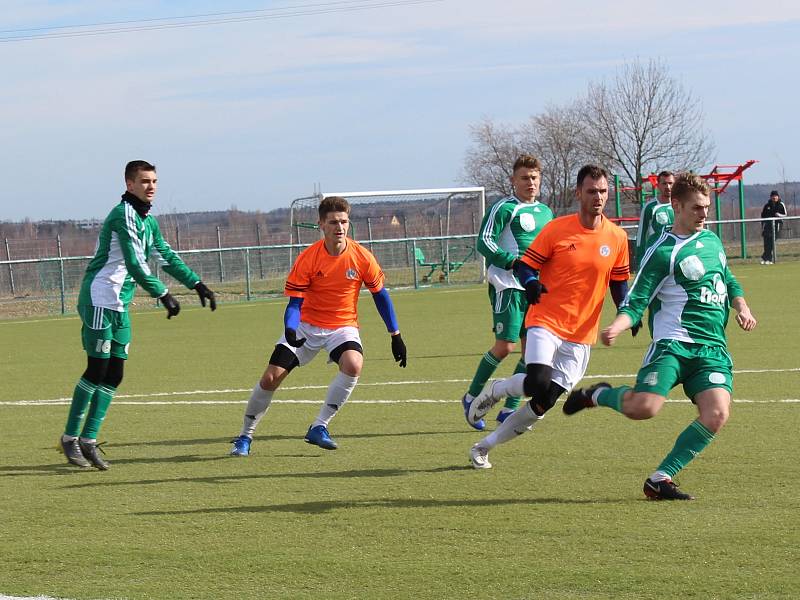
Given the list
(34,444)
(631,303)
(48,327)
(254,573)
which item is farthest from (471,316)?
(254,573)

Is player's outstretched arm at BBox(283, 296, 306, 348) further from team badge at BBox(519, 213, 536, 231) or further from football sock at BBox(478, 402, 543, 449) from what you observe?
team badge at BBox(519, 213, 536, 231)

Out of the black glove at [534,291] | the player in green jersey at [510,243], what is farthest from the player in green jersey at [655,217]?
the black glove at [534,291]

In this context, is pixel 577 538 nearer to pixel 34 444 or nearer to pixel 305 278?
pixel 305 278

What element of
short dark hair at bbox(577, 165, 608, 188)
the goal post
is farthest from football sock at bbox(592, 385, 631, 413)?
the goal post

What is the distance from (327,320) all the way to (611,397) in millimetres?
2505

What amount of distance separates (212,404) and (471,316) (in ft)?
32.5

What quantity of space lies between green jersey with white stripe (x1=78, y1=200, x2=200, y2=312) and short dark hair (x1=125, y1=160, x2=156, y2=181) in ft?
0.61

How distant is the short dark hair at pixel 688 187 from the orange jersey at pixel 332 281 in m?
2.56

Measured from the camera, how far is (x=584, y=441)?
8.28 m

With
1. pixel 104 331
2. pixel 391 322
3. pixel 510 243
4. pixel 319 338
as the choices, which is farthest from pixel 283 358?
pixel 510 243

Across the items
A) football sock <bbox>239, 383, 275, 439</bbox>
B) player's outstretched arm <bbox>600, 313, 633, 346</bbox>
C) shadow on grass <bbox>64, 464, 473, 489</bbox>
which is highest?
player's outstretched arm <bbox>600, 313, 633, 346</bbox>

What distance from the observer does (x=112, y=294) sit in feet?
26.2

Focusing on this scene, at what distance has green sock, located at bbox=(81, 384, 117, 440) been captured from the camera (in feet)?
26.5

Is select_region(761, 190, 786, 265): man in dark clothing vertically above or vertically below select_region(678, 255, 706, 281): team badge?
below
